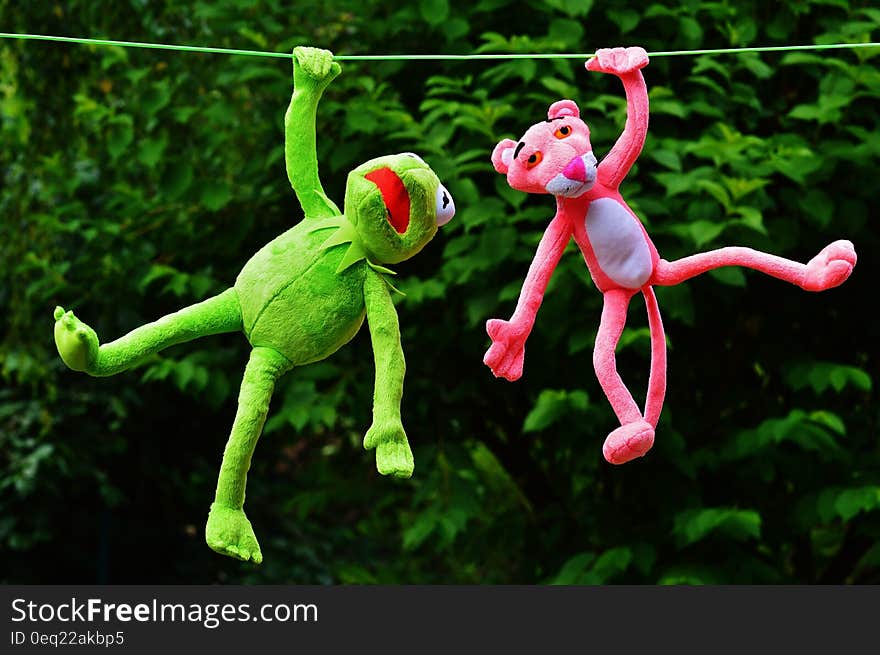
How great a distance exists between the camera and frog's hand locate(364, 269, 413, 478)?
1.37m

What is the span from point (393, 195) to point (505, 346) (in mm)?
223

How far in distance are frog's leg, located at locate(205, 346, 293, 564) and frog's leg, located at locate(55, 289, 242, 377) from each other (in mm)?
66

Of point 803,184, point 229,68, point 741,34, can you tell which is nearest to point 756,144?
point 803,184

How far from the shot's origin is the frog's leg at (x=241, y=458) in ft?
4.75

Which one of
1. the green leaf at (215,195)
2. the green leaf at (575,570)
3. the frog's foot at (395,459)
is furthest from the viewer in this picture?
the green leaf at (215,195)

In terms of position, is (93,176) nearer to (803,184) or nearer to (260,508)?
(260,508)

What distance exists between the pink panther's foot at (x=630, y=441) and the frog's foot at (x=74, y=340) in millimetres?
597

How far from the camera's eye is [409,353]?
3.47 m

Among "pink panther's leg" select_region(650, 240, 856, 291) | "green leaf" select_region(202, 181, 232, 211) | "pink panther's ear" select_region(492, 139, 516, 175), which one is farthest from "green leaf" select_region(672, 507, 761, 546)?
"pink panther's ear" select_region(492, 139, 516, 175)

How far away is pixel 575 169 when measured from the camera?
4.63 feet

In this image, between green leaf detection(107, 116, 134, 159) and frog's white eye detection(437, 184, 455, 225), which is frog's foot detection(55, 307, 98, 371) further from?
green leaf detection(107, 116, 134, 159)

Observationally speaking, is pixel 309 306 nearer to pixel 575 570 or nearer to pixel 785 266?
pixel 785 266

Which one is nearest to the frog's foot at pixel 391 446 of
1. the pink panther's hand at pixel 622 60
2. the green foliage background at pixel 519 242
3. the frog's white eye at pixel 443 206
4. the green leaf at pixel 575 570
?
the frog's white eye at pixel 443 206

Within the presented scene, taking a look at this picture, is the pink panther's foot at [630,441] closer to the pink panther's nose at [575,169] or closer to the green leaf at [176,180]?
the pink panther's nose at [575,169]
